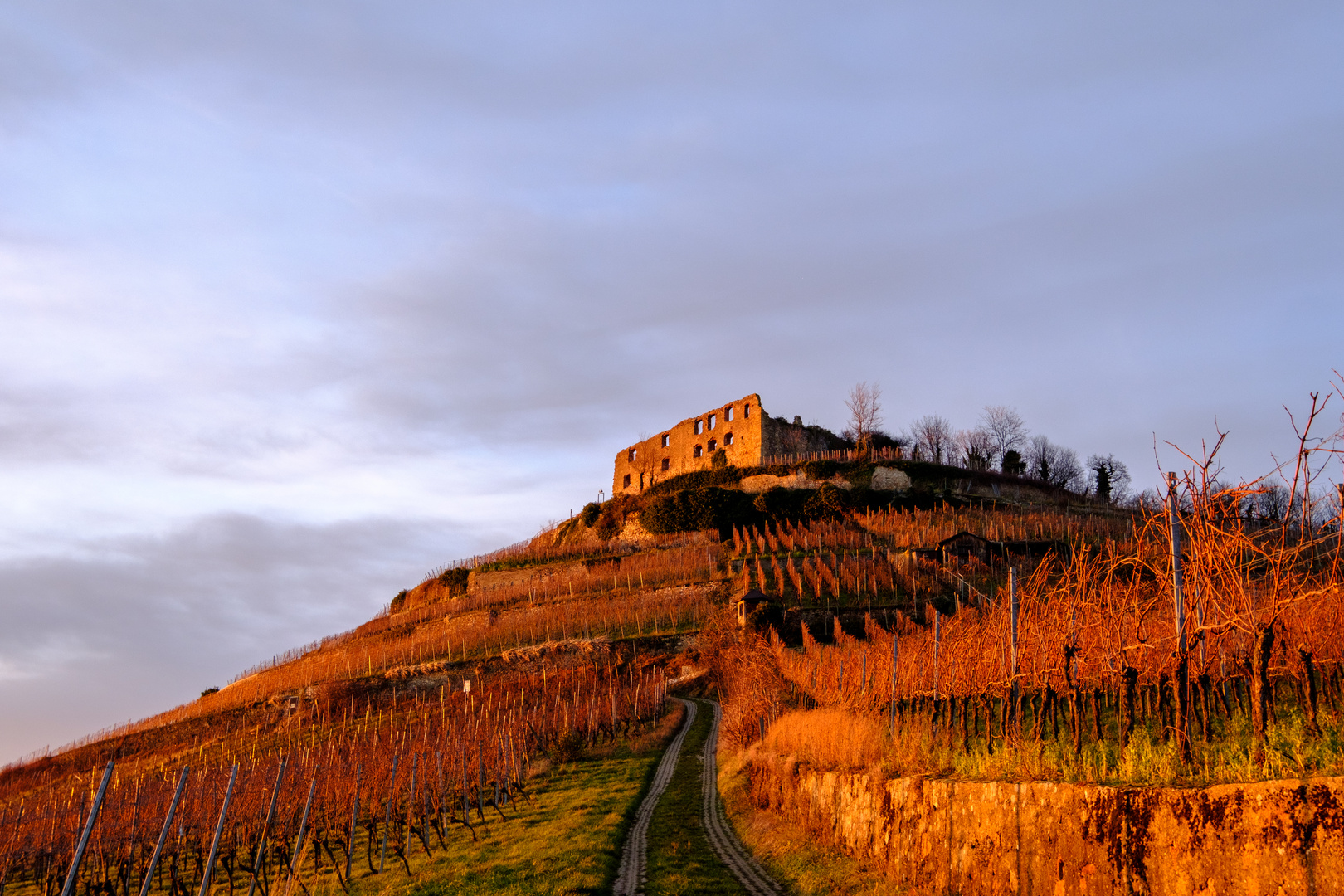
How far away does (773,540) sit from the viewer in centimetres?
4491

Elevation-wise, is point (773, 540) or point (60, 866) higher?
point (773, 540)

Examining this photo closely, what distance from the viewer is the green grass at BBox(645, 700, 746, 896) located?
1063 centimetres

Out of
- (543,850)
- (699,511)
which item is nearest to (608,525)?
(699,511)

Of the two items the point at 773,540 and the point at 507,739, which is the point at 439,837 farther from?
the point at 773,540

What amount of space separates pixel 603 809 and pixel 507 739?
17.6 feet

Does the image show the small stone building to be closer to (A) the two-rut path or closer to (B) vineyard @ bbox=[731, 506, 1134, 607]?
(B) vineyard @ bbox=[731, 506, 1134, 607]

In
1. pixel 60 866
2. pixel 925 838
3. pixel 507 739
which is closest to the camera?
pixel 925 838

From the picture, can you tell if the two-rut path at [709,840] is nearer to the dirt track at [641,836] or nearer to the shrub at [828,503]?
the dirt track at [641,836]

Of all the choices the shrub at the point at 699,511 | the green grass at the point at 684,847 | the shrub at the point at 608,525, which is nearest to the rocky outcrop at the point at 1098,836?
the green grass at the point at 684,847

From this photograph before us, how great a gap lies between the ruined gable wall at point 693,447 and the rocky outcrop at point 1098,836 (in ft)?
156

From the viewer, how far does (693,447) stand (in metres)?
61.5

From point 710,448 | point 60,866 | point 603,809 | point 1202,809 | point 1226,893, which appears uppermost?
point 710,448

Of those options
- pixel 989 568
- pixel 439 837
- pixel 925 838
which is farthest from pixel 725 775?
pixel 989 568

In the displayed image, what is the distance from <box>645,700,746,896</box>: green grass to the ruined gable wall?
128 ft
